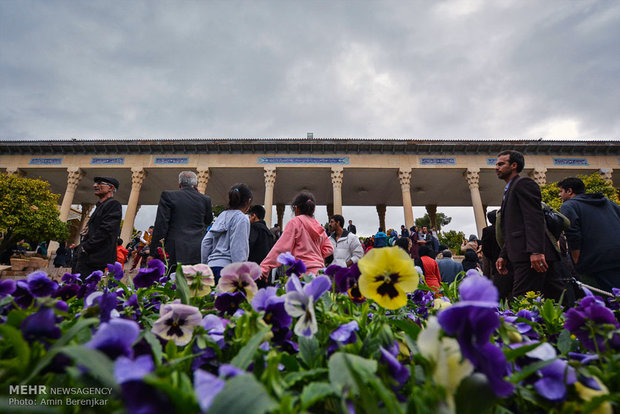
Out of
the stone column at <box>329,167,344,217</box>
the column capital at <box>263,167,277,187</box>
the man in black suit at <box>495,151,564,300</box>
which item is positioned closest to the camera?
the man in black suit at <box>495,151,564,300</box>

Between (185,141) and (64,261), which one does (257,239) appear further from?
(185,141)

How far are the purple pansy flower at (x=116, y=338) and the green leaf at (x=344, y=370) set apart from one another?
0.33 m

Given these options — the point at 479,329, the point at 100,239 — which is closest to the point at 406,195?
the point at 100,239

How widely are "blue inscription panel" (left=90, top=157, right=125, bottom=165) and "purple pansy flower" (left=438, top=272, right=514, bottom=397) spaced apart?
21.3m

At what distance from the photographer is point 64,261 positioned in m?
12.9

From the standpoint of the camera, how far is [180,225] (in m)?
3.76

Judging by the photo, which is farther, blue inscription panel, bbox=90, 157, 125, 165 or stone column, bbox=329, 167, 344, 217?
blue inscription panel, bbox=90, 157, 125, 165

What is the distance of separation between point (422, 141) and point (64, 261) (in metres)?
18.5

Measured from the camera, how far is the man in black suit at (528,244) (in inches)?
104

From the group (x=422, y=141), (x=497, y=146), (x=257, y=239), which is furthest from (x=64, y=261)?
(x=497, y=146)

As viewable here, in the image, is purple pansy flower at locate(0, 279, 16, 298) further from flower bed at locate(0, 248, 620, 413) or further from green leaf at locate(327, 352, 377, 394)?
green leaf at locate(327, 352, 377, 394)

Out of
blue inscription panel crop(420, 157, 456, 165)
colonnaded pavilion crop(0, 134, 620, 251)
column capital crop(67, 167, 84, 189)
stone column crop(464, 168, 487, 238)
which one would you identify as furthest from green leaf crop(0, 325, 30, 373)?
column capital crop(67, 167, 84, 189)

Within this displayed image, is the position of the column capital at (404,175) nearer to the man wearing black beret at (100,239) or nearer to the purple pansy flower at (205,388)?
the man wearing black beret at (100,239)

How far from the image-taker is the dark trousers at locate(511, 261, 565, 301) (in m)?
2.67
